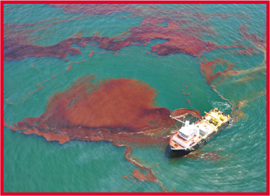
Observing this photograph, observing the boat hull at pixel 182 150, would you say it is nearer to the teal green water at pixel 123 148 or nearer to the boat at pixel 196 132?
the boat at pixel 196 132

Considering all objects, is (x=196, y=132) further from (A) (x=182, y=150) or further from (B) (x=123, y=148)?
(B) (x=123, y=148)

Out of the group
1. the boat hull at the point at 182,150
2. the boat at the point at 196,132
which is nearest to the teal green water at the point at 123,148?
the boat hull at the point at 182,150

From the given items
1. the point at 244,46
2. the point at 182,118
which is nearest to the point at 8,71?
the point at 182,118

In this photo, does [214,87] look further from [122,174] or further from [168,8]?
[168,8]

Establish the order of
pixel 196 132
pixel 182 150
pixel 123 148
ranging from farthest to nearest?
pixel 123 148
pixel 196 132
pixel 182 150

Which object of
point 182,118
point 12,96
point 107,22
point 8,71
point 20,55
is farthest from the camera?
point 107,22

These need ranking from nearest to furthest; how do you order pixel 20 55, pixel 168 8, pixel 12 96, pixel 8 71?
pixel 12 96, pixel 8 71, pixel 20 55, pixel 168 8

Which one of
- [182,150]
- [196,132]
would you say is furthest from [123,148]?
[196,132]

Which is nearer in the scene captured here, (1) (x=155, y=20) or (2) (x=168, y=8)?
(1) (x=155, y=20)

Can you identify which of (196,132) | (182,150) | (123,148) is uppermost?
(196,132)
